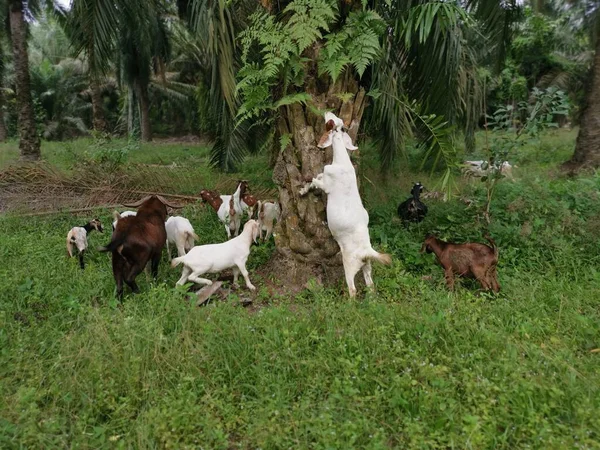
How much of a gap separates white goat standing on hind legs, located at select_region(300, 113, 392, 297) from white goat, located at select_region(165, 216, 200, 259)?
154 centimetres

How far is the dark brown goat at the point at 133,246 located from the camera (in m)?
3.84

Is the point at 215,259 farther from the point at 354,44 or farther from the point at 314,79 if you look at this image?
the point at 354,44

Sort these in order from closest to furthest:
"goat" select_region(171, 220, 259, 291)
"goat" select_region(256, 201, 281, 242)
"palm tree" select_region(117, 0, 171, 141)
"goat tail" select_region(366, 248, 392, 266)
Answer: "goat tail" select_region(366, 248, 392, 266) → "goat" select_region(171, 220, 259, 291) → "goat" select_region(256, 201, 281, 242) → "palm tree" select_region(117, 0, 171, 141)

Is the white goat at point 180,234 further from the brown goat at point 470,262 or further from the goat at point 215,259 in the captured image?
the brown goat at point 470,262

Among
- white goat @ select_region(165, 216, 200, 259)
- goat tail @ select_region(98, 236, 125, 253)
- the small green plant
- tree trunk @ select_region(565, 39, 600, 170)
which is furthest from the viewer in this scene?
tree trunk @ select_region(565, 39, 600, 170)

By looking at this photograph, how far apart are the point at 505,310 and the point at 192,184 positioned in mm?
5490

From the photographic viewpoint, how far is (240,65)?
5.36m

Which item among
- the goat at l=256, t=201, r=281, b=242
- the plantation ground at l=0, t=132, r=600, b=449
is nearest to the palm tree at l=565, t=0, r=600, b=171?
the plantation ground at l=0, t=132, r=600, b=449

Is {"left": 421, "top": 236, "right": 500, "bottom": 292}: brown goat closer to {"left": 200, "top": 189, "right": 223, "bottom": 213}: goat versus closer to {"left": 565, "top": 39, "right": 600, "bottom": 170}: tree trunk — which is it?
{"left": 200, "top": 189, "right": 223, "bottom": 213}: goat

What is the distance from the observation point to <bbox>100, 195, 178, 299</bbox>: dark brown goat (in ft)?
12.6

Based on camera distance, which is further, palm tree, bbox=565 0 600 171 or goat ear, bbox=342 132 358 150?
palm tree, bbox=565 0 600 171

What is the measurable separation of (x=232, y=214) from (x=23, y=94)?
8.85 m

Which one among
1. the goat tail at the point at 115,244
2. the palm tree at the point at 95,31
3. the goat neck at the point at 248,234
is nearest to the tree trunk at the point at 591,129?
the goat neck at the point at 248,234

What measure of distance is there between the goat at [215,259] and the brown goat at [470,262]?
1792 millimetres
